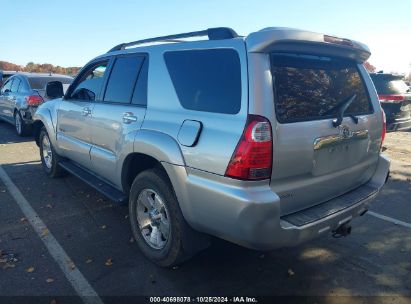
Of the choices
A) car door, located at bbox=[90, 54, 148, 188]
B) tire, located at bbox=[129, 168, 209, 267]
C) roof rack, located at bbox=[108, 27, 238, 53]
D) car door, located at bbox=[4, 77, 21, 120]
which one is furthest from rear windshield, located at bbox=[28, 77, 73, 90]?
tire, located at bbox=[129, 168, 209, 267]

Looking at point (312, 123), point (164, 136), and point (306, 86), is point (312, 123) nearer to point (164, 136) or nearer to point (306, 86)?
point (306, 86)

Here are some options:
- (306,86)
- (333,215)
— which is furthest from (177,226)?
(306,86)

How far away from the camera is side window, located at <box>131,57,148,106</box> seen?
11.2ft

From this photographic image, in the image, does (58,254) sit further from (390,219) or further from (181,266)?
(390,219)

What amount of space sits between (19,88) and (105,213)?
686cm

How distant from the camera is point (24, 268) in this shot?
3262 mm

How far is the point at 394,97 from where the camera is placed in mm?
9188

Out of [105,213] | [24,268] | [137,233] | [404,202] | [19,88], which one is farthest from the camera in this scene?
[19,88]

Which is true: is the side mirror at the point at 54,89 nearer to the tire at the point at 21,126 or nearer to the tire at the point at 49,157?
the tire at the point at 49,157

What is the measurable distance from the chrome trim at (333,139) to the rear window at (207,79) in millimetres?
713

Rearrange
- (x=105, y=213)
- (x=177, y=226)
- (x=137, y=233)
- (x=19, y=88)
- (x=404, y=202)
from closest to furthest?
1. (x=177, y=226)
2. (x=137, y=233)
3. (x=105, y=213)
4. (x=404, y=202)
5. (x=19, y=88)

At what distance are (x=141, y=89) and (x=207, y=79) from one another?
37.3 inches

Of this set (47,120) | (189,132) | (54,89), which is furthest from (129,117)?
(47,120)

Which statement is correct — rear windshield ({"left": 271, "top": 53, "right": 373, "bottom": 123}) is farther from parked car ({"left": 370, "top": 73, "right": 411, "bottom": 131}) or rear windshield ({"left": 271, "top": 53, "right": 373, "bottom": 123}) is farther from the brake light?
parked car ({"left": 370, "top": 73, "right": 411, "bottom": 131})
